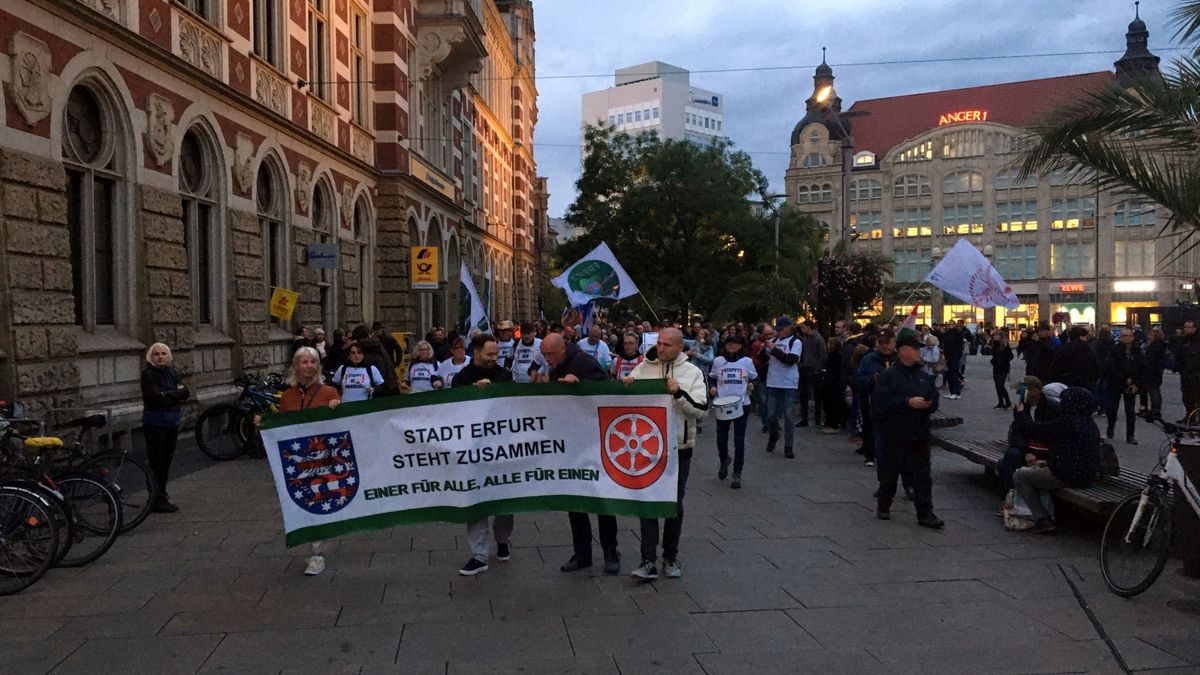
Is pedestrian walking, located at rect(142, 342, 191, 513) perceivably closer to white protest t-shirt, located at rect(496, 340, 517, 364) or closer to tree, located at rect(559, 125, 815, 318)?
white protest t-shirt, located at rect(496, 340, 517, 364)

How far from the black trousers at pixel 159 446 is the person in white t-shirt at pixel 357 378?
7.07 feet

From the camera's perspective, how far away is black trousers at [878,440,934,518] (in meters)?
8.48

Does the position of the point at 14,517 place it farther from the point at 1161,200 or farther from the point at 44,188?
the point at 1161,200

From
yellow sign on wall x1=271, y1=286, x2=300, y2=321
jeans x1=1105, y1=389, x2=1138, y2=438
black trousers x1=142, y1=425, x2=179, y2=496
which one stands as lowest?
jeans x1=1105, y1=389, x2=1138, y2=438

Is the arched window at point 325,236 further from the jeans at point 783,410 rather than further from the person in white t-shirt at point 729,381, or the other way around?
the person in white t-shirt at point 729,381

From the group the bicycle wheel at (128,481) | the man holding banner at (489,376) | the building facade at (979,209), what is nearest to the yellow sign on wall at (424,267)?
the bicycle wheel at (128,481)

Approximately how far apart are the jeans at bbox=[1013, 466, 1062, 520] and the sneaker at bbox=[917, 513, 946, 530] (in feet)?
2.36

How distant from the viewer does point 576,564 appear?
22.8 feet

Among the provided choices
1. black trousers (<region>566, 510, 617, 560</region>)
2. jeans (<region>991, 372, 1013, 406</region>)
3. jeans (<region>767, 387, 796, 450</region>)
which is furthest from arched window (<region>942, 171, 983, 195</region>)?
black trousers (<region>566, 510, 617, 560</region>)

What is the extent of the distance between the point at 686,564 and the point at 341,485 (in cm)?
259

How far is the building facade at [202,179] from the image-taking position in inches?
426

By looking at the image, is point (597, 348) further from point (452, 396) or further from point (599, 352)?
point (452, 396)

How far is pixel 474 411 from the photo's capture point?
677 centimetres

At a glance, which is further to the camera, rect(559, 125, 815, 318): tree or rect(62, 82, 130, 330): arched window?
rect(559, 125, 815, 318): tree
